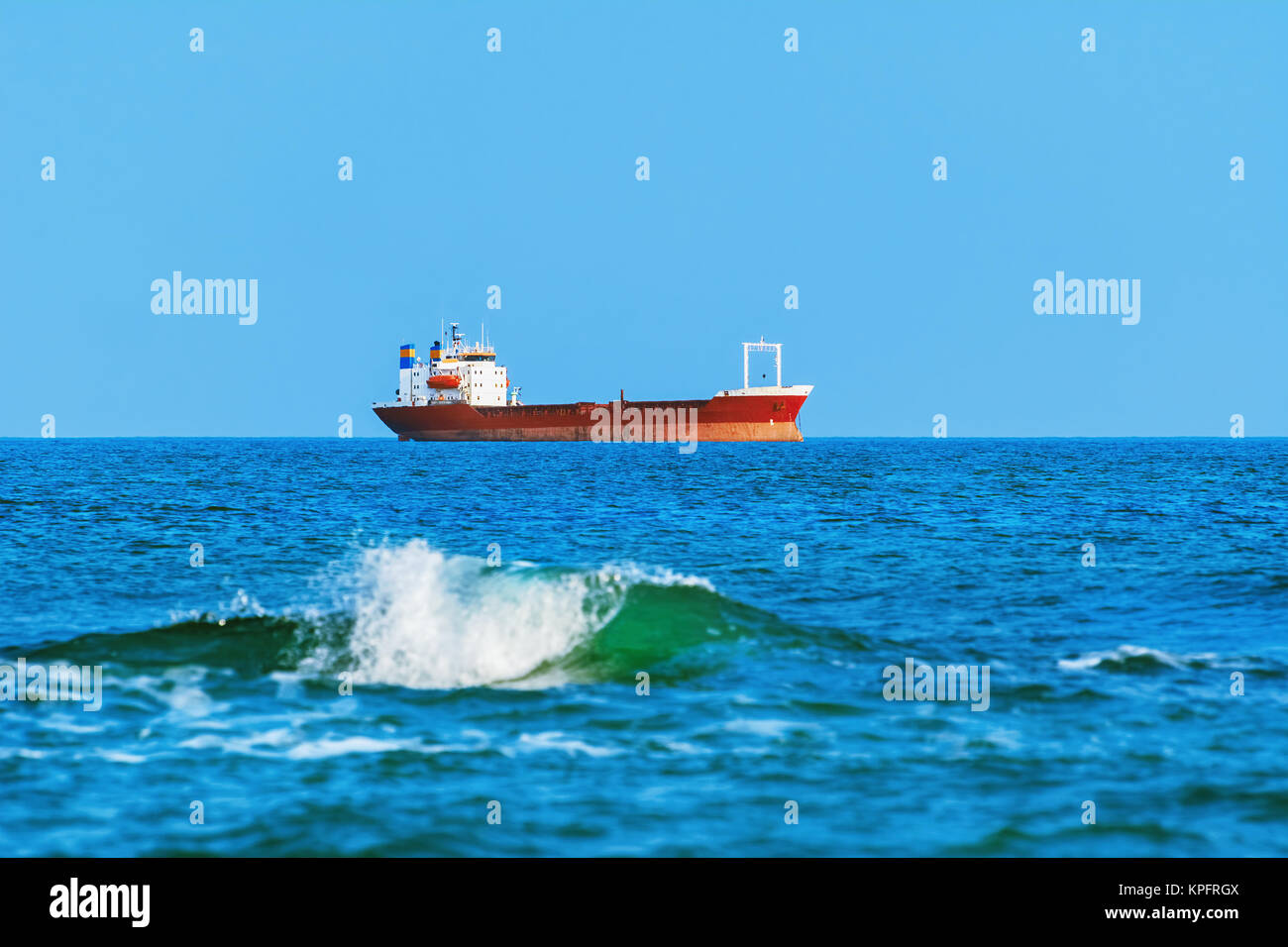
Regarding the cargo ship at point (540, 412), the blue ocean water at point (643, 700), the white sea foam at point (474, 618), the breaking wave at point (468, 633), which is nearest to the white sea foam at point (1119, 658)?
the blue ocean water at point (643, 700)

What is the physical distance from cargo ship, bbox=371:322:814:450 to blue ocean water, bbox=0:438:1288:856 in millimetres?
86885

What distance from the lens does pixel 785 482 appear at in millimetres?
50594

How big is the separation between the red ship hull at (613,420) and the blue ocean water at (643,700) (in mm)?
86573

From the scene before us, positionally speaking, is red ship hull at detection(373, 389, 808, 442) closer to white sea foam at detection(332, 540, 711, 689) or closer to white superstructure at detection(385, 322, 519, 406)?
white superstructure at detection(385, 322, 519, 406)

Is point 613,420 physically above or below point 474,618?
above

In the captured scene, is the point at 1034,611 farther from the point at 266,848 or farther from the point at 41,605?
the point at 41,605

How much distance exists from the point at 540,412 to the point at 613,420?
27.8 feet

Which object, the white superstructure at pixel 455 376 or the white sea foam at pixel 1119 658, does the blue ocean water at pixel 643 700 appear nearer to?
the white sea foam at pixel 1119 658

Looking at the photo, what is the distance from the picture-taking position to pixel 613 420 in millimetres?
118188

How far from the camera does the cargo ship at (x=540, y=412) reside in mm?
111500

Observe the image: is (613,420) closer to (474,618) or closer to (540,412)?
(540,412)

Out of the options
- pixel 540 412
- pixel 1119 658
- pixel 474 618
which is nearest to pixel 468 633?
pixel 474 618
